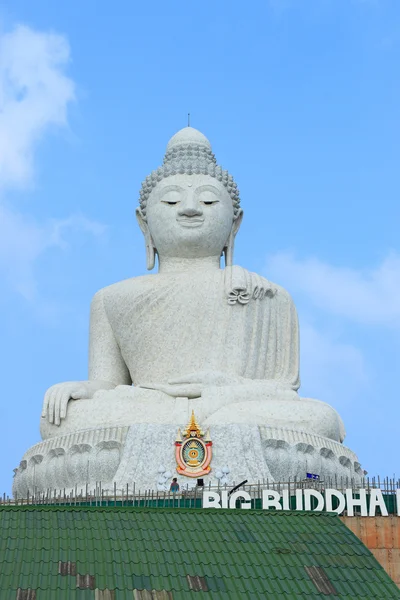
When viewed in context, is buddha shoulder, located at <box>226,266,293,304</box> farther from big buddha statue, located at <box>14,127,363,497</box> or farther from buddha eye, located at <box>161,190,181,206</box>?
buddha eye, located at <box>161,190,181,206</box>

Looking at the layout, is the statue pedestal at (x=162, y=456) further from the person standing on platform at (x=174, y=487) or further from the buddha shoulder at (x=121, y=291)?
the buddha shoulder at (x=121, y=291)

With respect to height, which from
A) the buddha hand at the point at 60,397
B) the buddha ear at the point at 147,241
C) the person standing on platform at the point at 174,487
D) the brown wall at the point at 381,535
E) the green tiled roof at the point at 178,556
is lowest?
the green tiled roof at the point at 178,556

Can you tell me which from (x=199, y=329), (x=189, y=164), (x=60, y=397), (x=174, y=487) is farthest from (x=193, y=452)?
(x=189, y=164)

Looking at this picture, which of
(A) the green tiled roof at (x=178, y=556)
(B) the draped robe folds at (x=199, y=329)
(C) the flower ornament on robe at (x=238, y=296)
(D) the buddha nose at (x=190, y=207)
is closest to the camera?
(A) the green tiled roof at (x=178, y=556)

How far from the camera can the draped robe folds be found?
24547 mm

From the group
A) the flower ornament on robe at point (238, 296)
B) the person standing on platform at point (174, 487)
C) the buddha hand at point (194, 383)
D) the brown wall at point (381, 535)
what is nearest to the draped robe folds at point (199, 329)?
the flower ornament on robe at point (238, 296)

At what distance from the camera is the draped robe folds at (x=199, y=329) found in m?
24.5

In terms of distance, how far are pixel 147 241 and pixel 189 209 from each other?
1.46 meters

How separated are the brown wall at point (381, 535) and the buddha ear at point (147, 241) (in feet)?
28.4

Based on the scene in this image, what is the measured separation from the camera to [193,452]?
22.1m

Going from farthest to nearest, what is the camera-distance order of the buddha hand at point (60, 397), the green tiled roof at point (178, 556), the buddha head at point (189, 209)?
the buddha head at point (189, 209), the buddha hand at point (60, 397), the green tiled roof at point (178, 556)

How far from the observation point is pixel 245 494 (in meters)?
19.7

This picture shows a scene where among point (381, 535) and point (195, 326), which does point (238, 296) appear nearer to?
point (195, 326)

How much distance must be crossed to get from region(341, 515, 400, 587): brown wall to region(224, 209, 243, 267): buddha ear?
26.6ft
